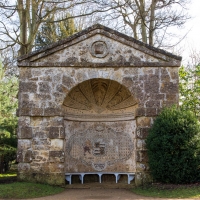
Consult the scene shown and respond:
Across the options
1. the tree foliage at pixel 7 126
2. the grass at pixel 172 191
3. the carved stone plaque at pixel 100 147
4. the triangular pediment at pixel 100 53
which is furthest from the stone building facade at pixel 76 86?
the tree foliage at pixel 7 126

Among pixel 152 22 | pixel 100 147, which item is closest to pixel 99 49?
pixel 100 147

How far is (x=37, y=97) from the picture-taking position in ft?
31.0

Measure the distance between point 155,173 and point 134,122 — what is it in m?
Answer: 1.92

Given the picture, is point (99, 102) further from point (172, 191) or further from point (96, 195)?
point (172, 191)

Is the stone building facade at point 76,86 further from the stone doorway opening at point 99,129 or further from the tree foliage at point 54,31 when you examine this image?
the tree foliage at point 54,31

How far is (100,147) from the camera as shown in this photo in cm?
1054

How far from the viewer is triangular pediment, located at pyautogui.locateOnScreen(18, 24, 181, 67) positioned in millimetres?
9539

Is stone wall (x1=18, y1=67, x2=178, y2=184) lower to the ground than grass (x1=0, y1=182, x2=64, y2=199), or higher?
higher

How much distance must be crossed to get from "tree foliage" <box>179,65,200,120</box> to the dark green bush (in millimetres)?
4567

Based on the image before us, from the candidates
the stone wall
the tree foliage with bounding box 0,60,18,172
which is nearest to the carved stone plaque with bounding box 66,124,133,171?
the stone wall

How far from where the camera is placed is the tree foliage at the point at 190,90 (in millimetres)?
13188

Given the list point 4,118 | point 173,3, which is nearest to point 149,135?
point 4,118

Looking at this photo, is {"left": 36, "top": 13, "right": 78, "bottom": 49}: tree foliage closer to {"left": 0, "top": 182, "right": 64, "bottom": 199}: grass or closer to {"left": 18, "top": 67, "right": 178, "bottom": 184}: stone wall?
{"left": 18, "top": 67, "right": 178, "bottom": 184}: stone wall

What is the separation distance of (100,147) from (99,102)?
1471mm
